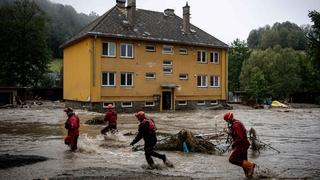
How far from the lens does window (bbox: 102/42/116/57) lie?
40.6 m

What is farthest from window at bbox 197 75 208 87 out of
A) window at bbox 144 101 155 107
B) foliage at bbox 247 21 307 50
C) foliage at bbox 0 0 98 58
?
foliage at bbox 247 21 307 50

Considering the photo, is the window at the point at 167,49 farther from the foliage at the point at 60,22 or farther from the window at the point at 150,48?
the foliage at the point at 60,22

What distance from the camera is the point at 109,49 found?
4084 centimetres

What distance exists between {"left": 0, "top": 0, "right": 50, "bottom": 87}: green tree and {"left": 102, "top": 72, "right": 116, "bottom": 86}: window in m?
24.8

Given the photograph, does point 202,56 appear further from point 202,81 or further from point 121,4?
point 121,4

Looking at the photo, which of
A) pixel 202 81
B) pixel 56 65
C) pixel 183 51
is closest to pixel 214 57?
pixel 202 81

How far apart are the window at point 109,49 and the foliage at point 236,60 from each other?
157 ft

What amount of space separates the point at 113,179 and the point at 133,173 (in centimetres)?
110

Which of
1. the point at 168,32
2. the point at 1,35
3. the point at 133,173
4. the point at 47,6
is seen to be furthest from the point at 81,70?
the point at 47,6

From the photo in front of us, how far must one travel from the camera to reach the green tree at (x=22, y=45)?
6012 cm

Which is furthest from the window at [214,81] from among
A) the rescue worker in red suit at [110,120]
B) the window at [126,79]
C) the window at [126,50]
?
the rescue worker in red suit at [110,120]

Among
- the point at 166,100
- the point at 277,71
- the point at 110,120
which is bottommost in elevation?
the point at 110,120

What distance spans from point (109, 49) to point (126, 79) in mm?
3507

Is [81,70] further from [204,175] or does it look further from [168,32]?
[204,175]
